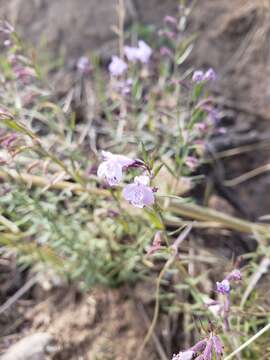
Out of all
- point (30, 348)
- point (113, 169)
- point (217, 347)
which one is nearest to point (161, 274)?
point (217, 347)

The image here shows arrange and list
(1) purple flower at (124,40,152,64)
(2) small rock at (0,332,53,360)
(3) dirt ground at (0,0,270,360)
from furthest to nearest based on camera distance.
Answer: (1) purple flower at (124,40,152,64), (3) dirt ground at (0,0,270,360), (2) small rock at (0,332,53,360)

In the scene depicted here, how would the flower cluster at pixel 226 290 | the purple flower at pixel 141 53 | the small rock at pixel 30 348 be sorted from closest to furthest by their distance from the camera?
1. the flower cluster at pixel 226 290
2. the small rock at pixel 30 348
3. the purple flower at pixel 141 53

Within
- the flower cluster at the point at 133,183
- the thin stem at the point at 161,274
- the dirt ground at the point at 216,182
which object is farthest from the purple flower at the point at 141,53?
the flower cluster at the point at 133,183

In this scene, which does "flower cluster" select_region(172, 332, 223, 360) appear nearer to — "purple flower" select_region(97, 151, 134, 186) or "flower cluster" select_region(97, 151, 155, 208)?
"flower cluster" select_region(97, 151, 155, 208)

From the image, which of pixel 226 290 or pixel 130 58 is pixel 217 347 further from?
pixel 130 58

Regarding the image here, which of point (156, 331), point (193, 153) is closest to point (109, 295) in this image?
point (156, 331)

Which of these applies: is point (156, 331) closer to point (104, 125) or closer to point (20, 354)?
point (20, 354)

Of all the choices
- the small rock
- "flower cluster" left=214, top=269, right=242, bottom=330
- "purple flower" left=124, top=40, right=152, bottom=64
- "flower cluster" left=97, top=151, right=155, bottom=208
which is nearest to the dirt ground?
the small rock

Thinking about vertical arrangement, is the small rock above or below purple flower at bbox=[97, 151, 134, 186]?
below

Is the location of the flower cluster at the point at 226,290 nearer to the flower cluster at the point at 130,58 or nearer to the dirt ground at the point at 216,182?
the dirt ground at the point at 216,182
